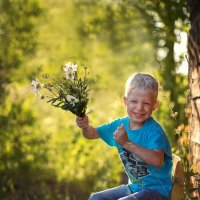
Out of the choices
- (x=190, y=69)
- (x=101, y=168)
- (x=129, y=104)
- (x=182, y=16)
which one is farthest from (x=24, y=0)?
(x=129, y=104)

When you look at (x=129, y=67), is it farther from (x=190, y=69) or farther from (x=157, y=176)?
(x=157, y=176)

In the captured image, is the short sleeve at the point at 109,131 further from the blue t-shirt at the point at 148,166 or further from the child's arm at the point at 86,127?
the blue t-shirt at the point at 148,166

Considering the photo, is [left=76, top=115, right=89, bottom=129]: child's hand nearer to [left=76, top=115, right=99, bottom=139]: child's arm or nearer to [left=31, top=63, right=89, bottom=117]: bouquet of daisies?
[left=76, top=115, right=99, bottom=139]: child's arm

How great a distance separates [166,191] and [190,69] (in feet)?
4.08

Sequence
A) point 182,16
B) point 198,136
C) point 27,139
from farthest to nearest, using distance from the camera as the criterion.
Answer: point 27,139 < point 182,16 < point 198,136

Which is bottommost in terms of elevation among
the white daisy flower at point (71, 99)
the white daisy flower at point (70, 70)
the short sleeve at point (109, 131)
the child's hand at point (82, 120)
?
the short sleeve at point (109, 131)

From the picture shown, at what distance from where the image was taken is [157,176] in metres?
4.08

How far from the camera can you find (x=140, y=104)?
401 cm

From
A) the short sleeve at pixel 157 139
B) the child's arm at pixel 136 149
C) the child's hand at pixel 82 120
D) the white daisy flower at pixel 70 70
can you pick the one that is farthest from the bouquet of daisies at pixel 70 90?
the short sleeve at pixel 157 139

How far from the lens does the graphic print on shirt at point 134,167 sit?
4.09m

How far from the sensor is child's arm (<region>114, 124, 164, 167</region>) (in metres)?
3.79

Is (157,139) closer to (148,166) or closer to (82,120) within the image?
(148,166)

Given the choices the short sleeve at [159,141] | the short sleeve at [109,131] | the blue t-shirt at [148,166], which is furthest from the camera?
the short sleeve at [109,131]

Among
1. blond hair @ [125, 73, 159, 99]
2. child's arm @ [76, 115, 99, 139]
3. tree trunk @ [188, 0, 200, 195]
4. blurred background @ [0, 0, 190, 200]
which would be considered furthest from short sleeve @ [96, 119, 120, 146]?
blurred background @ [0, 0, 190, 200]
